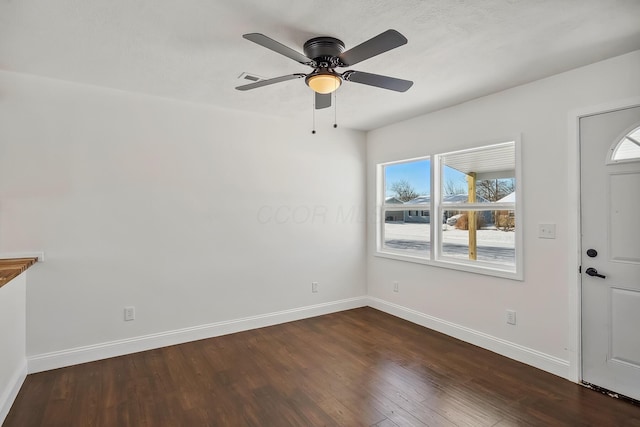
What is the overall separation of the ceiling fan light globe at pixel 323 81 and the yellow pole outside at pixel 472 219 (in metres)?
2.14

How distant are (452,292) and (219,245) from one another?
2.62 metres

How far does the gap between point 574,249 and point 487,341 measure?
3.95ft

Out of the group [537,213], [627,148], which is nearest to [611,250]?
[537,213]

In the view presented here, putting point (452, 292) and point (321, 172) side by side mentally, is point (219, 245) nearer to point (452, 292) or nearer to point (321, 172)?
point (321, 172)

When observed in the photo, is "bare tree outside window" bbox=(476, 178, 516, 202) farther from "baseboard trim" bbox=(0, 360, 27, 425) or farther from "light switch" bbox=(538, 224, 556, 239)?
"baseboard trim" bbox=(0, 360, 27, 425)

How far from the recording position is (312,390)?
2465 millimetres

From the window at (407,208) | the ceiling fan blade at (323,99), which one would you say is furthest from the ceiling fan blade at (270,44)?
the window at (407,208)

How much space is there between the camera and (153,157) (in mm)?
3201

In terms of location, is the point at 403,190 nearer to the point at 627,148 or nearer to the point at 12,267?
the point at 627,148

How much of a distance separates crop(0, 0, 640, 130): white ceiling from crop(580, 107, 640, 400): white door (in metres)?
0.62

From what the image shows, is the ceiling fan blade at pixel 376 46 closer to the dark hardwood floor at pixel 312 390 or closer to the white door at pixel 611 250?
the white door at pixel 611 250

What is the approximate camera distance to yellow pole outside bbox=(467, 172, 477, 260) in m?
3.48

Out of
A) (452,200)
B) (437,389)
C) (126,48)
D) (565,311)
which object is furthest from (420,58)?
(437,389)

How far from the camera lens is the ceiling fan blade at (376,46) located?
1.61 m
